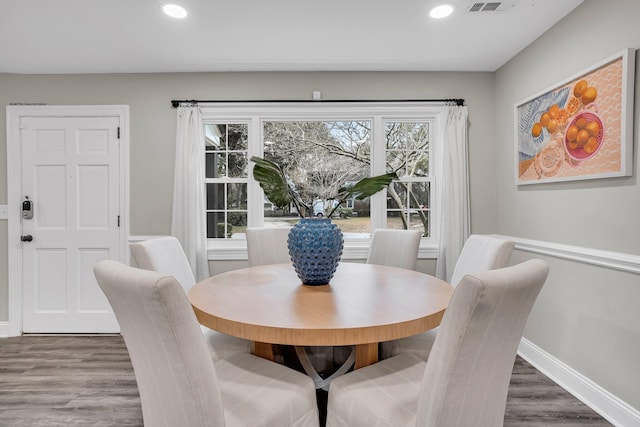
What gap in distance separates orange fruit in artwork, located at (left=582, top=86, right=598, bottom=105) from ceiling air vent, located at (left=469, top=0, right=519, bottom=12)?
694mm

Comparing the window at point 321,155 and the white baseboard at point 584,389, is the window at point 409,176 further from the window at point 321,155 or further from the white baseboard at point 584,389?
the white baseboard at point 584,389

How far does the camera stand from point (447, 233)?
10.0 feet

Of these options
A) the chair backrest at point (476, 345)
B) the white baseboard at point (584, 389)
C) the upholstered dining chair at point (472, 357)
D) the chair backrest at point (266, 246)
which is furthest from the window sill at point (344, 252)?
the chair backrest at point (476, 345)

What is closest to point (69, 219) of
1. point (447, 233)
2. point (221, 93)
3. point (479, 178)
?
point (221, 93)

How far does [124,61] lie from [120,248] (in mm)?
1671

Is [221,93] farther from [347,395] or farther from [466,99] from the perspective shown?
[347,395]

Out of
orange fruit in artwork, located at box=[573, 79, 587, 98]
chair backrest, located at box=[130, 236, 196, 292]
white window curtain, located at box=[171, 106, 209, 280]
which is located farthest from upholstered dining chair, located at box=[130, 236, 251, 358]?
orange fruit in artwork, located at box=[573, 79, 587, 98]

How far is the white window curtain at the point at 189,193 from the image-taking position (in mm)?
3039

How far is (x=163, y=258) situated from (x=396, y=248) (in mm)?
1563

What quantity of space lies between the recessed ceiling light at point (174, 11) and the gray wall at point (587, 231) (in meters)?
2.52

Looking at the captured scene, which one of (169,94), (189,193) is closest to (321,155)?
(189,193)

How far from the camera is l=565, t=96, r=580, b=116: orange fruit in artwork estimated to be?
7.00ft

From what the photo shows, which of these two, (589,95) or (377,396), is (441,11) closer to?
(589,95)

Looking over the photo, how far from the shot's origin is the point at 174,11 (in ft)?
7.07
